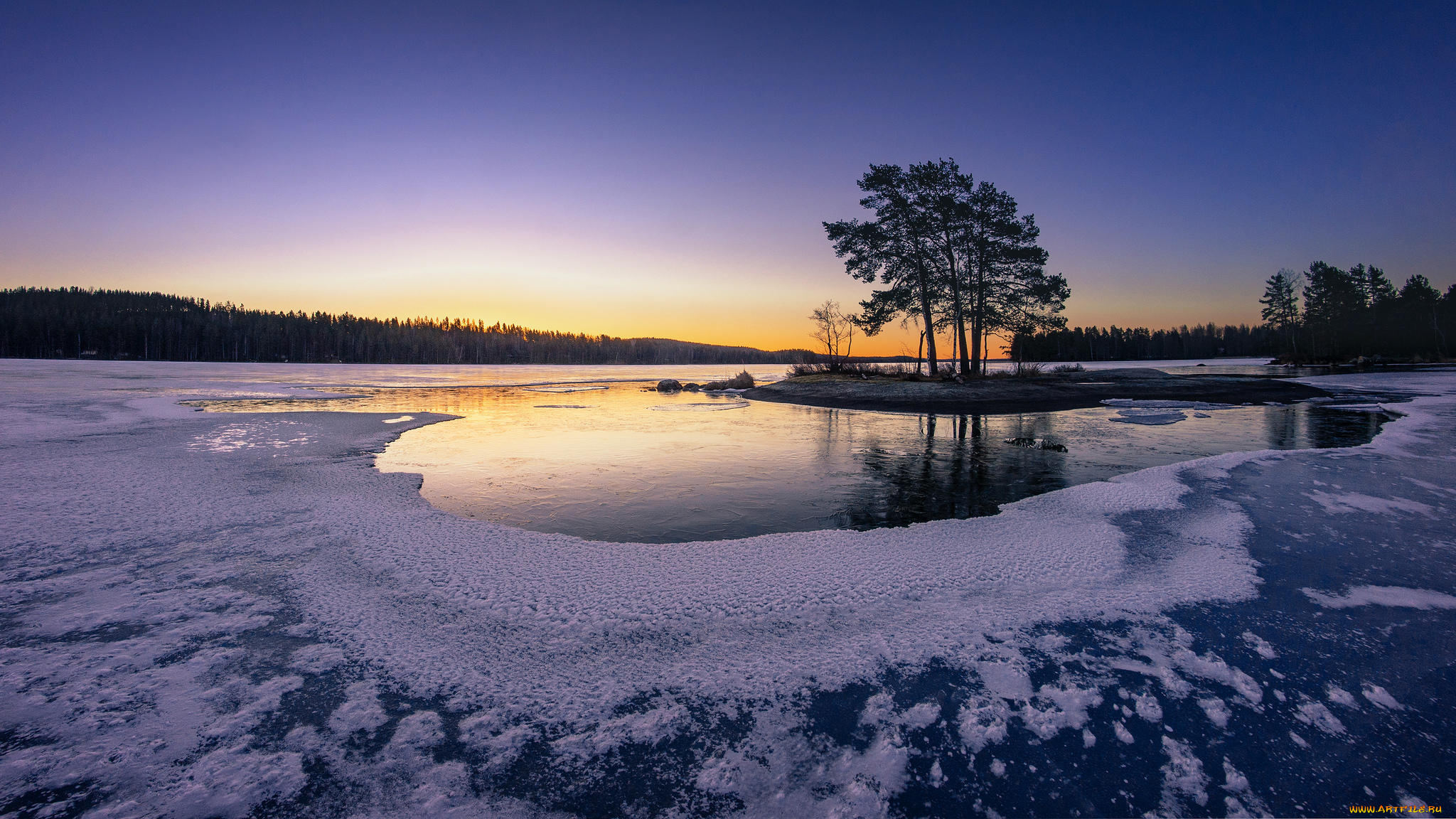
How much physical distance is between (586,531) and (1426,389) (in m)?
35.3

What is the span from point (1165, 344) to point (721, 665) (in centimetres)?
14655

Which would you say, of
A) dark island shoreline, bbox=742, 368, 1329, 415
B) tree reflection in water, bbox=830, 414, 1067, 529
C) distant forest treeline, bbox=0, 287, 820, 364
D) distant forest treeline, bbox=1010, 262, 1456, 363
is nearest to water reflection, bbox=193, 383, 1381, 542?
tree reflection in water, bbox=830, 414, 1067, 529

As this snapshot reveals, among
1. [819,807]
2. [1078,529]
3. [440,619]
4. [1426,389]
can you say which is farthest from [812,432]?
[1426,389]

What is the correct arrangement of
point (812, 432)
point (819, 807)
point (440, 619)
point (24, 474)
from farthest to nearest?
point (812, 432), point (24, 474), point (440, 619), point (819, 807)

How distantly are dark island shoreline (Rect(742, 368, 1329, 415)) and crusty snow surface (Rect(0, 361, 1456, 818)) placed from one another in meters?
14.5

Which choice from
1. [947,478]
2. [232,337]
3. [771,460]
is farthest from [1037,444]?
[232,337]

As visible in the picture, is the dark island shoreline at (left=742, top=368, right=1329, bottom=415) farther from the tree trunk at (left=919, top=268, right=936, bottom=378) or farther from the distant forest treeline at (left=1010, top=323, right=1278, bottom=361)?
the distant forest treeline at (left=1010, top=323, right=1278, bottom=361)

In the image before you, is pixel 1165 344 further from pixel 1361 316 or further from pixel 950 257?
pixel 950 257

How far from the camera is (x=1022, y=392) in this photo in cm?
2128

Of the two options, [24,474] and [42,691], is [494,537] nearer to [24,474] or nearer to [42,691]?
[42,691]

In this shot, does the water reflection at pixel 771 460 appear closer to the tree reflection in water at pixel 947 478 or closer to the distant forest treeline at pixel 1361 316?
the tree reflection in water at pixel 947 478

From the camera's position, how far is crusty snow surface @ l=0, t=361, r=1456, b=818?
2.05m

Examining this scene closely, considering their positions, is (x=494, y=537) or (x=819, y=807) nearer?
(x=819, y=807)

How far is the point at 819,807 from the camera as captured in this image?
6.46ft
